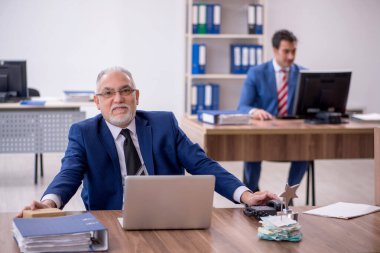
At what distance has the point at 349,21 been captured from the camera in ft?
27.2

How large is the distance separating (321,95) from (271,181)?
2025 mm

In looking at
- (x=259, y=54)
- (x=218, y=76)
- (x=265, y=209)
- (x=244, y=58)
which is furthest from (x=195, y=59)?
(x=265, y=209)

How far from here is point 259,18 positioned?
24.5 feet

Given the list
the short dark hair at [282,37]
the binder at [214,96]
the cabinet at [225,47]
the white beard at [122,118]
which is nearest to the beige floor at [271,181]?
the binder at [214,96]

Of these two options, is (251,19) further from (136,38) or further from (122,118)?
(122,118)

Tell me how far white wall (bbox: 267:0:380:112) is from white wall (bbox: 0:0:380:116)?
1 centimetres

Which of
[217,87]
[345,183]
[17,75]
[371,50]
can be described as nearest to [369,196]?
[345,183]

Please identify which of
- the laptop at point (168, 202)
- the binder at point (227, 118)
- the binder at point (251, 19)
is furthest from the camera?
the binder at point (251, 19)

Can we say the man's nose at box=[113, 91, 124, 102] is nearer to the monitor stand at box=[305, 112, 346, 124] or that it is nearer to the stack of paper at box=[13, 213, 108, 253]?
the stack of paper at box=[13, 213, 108, 253]

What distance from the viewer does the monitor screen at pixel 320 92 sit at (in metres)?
4.93

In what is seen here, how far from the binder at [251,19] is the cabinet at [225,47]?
2.3 inches

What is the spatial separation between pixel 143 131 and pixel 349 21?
5.75 metres

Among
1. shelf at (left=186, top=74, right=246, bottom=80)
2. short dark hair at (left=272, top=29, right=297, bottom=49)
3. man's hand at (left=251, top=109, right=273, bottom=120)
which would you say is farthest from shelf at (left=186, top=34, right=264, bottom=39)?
man's hand at (left=251, top=109, right=273, bottom=120)

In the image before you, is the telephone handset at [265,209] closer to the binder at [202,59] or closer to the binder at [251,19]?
the binder at [202,59]
